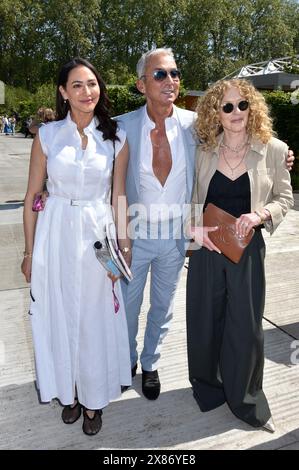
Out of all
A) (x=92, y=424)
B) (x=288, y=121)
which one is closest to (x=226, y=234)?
(x=92, y=424)

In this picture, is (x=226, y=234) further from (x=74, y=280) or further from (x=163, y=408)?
(x=163, y=408)

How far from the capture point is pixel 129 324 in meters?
3.12

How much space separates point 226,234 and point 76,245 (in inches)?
32.1

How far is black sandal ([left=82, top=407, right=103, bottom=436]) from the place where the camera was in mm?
2717

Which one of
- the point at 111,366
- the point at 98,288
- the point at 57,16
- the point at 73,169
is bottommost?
the point at 111,366

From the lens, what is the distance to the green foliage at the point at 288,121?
1226 cm

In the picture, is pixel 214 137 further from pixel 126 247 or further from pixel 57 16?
pixel 57 16

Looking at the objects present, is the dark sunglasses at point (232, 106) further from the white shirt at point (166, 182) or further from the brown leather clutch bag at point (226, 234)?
the brown leather clutch bag at point (226, 234)

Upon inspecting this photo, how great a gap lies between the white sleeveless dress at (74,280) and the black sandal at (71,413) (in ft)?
0.50

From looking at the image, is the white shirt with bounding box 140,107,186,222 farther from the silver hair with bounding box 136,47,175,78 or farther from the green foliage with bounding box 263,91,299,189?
the green foliage with bounding box 263,91,299,189

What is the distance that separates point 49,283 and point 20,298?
2.18 m

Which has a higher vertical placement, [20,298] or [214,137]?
[214,137]

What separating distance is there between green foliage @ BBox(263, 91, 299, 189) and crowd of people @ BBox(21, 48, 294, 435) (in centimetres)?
972

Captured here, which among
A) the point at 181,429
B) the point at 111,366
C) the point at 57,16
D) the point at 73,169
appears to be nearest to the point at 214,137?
the point at 73,169
